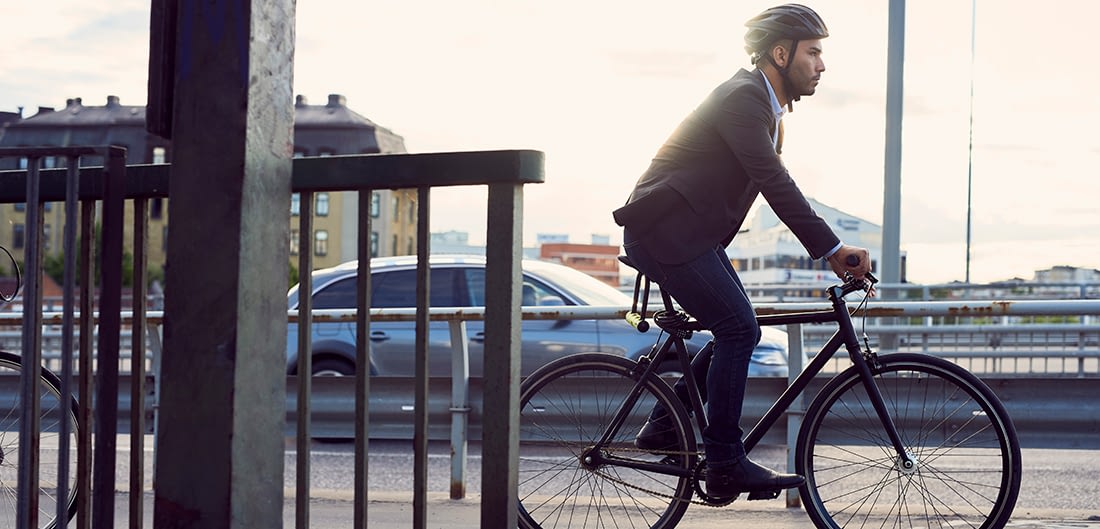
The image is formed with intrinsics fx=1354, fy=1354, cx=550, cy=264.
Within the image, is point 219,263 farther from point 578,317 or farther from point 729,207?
point 578,317

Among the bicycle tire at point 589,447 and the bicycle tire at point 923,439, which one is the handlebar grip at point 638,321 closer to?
the bicycle tire at point 589,447

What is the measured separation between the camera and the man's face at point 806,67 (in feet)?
14.2

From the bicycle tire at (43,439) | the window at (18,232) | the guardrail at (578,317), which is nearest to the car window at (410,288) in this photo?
the window at (18,232)

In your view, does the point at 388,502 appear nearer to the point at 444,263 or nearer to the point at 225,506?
the point at 225,506

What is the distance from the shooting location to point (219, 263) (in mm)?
2834

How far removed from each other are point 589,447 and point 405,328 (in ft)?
18.4

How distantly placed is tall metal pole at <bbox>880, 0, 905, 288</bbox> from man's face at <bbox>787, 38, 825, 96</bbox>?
32.9 feet

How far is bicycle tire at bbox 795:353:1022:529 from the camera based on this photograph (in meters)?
4.39

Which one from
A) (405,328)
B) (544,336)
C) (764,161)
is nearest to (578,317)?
(764,161)

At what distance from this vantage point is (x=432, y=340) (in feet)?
33.4

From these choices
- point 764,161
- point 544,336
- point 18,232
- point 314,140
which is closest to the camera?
point 764,161

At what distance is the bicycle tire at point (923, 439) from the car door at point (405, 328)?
5.44 m

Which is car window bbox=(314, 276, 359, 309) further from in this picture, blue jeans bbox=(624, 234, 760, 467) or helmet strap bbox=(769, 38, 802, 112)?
helmet strap bbox=(769, 38, 802, 112)

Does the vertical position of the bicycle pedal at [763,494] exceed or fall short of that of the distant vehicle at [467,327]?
it falls short
